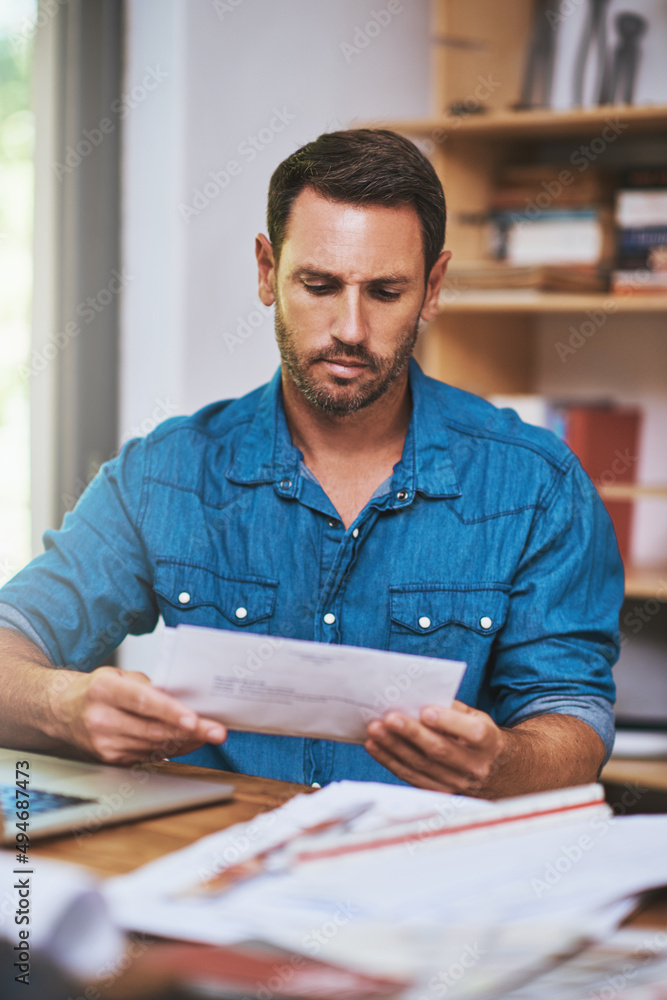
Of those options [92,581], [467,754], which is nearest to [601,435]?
[92,581]

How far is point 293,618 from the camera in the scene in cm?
125

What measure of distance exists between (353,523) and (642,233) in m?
1.16

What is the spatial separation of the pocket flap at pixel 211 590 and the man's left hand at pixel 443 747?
0.42 m

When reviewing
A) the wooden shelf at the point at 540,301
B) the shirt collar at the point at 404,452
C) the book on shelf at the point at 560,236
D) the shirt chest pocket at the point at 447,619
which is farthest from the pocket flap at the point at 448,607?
the book on shelf at the point at 560,236

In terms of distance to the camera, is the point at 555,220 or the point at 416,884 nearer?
the point at 416,884

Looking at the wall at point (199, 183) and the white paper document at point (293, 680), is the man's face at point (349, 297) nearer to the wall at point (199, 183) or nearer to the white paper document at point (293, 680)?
the white paper document at point (293, 680)

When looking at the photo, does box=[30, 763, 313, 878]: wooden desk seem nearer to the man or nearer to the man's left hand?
the man's left hand

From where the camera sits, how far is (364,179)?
1229 millimetres

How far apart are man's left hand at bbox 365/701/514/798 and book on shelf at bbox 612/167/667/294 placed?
1384 mm

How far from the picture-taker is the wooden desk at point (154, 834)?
0.69 m

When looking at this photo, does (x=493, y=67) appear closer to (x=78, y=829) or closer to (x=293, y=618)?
(x=293, y=618)

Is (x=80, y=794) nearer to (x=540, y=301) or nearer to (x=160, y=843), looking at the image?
(x=160, y=843)

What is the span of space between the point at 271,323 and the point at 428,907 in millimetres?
1766

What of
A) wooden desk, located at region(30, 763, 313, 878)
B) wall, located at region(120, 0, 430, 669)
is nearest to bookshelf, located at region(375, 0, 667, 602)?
wall, located at region(120, 0, 430, 669)
